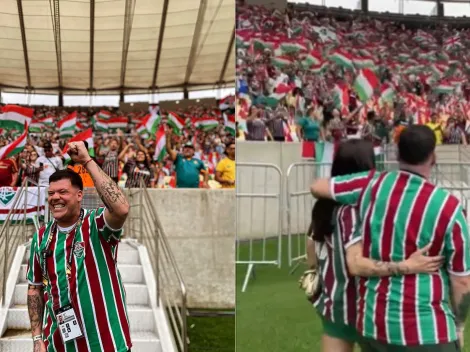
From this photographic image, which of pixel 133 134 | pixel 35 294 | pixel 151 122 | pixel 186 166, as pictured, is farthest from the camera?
pixel 186 166

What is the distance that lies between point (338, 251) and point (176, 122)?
155 centimetres

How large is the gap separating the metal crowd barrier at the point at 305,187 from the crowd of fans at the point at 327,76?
8 centimetres

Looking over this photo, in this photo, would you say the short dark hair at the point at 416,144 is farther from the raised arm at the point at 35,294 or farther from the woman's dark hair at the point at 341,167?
the raised arm at the point at 35,294

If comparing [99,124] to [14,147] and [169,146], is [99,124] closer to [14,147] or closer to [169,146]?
[14,147]

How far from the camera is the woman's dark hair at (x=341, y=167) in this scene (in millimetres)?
1642

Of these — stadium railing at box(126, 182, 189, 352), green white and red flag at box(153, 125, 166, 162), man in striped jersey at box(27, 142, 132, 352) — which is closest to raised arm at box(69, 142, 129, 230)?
man in striped jersey at box(27, 142, 132, 352)

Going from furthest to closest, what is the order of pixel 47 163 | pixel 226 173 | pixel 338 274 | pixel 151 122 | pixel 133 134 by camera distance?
1. pixel 226 173
2. pixel 151 122
3. pixel 133 134
4. pixel 47 163
5. pixel 338 274

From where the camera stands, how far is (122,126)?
2.59 meters

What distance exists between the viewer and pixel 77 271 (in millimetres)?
1889

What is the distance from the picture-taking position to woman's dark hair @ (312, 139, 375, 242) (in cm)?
164

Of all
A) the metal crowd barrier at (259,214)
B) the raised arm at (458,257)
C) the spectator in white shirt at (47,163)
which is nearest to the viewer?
the raised arm at (458,257)

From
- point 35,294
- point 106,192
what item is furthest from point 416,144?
point 35,294

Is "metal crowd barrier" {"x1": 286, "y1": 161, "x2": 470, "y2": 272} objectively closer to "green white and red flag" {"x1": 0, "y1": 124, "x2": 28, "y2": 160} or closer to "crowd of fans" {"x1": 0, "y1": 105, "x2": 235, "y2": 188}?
"crowd of fans" {"x1": 0, "y1": 105, "x2": 235, "y2": 188}

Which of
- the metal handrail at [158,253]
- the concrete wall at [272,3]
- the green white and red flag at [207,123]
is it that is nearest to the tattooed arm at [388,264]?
the concrete wall at [272,3]
